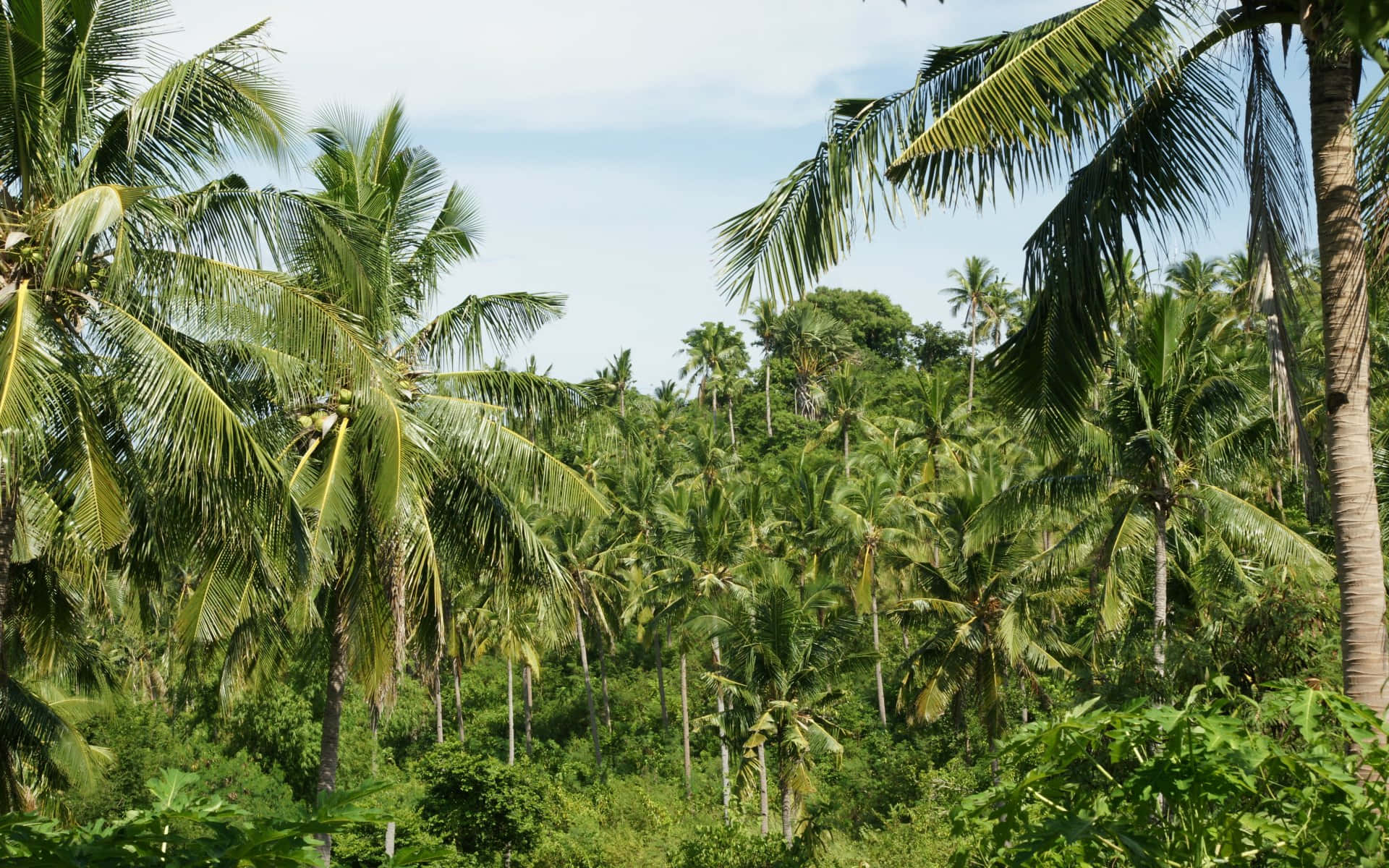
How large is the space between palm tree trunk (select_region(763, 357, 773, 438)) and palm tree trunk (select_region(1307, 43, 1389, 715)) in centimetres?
Result: 4705

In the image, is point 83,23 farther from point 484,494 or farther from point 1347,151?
point 1347,151

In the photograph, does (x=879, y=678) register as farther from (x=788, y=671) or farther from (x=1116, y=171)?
(x=1116, y=171)

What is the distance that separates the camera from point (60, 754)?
1242 centimetres

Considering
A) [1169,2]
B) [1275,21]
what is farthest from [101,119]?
[1275,21]

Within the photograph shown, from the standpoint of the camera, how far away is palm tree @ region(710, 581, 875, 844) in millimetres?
22734

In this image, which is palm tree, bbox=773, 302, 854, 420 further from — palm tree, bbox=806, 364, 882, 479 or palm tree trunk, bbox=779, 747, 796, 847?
palm tree trunk, bbox=779, 747, 796, 847

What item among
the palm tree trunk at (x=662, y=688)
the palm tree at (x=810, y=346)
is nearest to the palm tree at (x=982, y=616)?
the palm tree trunk at (x=662, y=688)

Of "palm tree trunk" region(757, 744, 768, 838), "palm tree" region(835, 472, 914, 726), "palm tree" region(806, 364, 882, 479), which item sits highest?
"palm tree" region(806, 364, 882, 479)

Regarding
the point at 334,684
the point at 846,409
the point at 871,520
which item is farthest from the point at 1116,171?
the point at 846,409

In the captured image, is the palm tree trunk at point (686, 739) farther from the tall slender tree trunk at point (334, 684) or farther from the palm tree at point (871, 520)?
the tall slender tree trunk at point (334, 684)

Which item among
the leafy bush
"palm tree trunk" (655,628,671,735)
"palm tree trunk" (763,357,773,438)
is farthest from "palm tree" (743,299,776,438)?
the leafy bush

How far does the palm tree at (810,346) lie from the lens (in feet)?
178

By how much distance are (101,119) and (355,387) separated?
10.0 ft

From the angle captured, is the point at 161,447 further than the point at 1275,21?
Yes
